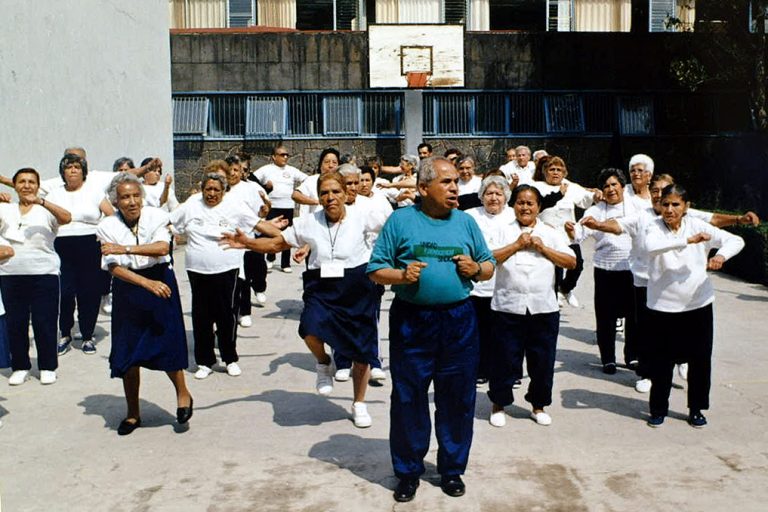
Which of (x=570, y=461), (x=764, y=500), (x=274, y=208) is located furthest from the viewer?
(x=274, y=208)

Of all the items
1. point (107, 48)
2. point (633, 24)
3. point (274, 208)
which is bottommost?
point (274, 208)

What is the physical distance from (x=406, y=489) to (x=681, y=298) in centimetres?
263

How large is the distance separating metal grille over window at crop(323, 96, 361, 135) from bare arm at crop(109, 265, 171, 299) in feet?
55.2

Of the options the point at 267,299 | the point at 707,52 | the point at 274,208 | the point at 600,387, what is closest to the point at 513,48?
the point at 707,52

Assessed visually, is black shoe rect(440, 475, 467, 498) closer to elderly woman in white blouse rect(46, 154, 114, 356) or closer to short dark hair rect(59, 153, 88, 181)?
elderly woman in white blouse rect(46, 154, 114, 356)

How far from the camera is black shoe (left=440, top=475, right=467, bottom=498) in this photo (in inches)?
230

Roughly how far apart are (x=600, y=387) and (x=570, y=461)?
86.0 inches

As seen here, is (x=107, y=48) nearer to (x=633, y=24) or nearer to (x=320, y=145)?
(x=320, y=145)

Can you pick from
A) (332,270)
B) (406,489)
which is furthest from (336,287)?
(406,489)

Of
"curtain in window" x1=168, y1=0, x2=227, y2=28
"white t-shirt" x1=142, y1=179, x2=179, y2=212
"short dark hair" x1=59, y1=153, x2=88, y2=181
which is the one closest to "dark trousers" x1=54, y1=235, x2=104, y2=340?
"short dark hair" x1=59, y1=153, x2=88, y2=181

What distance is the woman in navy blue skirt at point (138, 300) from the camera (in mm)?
7141

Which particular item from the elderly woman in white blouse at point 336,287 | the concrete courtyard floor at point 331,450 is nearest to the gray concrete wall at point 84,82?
the concrete courtyard floor at point 331,450

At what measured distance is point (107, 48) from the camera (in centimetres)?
1600

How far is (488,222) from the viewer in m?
7.58
